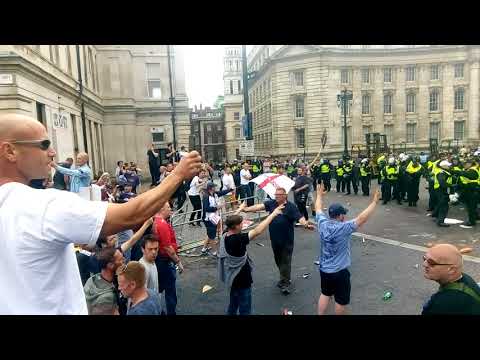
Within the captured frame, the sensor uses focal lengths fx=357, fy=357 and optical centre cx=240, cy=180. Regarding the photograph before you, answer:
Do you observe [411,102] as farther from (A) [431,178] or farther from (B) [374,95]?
(A) [431,178]

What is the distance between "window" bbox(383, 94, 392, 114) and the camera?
43.0 metres

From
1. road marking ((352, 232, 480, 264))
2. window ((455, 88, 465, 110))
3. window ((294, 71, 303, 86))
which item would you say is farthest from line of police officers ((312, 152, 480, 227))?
window ((455, 88, 465, 110))

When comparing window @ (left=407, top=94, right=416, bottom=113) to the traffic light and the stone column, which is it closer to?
the stone column

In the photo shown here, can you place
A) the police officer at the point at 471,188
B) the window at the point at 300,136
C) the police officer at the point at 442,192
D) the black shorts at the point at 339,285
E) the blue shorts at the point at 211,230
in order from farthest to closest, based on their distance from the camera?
1. the window at the point at 300,136
2. the police officer at the point at 442,192
3. the police officer at the point at 471,188
4. the blue shorts at the point at 211,230
5. the black shorts at the point at 339,285

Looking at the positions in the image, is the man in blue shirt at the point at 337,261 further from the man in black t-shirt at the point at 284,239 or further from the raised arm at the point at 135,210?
the raised arm at the point at 135,210

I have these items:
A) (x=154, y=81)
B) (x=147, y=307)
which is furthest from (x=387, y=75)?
(x=147, y=307)

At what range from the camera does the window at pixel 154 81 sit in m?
31.5

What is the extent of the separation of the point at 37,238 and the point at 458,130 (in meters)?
49.8

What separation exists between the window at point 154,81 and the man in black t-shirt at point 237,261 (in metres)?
29.1

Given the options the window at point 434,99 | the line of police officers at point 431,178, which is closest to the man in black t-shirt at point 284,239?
the line of police officers at point 431,178

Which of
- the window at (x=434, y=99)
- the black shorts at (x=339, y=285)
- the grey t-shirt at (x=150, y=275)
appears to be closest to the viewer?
the grey t-shirt at (x=150, y=275)
